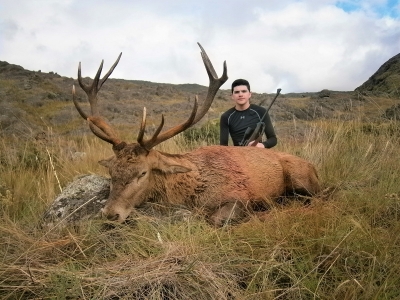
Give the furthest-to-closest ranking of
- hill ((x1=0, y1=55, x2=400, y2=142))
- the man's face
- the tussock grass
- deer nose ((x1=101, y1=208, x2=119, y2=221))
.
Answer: hill ((x1=0, y1=55, x2=400, y2=142)) → the man's face → deer nose ((x1=101, y1=208, x2=119, y2=221)) → the tussock grass

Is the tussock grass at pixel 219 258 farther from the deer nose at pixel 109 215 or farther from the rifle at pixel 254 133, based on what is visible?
the rifle at pixel 254 133

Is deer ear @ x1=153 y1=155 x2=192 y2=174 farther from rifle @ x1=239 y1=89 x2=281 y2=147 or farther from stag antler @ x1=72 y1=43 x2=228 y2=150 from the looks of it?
rifle @ x1=239 y1=89 x2=281 y2=147

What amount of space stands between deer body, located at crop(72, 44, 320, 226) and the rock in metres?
0.25

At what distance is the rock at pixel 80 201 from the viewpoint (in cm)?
391

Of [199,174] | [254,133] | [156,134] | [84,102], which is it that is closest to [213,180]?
[199,174]

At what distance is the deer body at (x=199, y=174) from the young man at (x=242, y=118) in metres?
1.45

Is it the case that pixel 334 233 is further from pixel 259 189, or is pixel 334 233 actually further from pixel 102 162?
pixel 102 162

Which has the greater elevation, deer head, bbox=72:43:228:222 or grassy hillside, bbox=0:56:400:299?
deer head, bbox=72:43:228:222

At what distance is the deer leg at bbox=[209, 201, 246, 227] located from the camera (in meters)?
3.98

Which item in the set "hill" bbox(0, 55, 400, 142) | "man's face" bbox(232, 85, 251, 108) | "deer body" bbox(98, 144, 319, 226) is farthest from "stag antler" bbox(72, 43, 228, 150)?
"hill" bbox(0, 55, 400, 142)

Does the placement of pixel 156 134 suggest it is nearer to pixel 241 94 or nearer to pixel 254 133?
pixel 254 133

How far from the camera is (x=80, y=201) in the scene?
4090 mm

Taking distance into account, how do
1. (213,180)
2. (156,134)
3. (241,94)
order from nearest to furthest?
(156,134)
(213,180)
(241,94)

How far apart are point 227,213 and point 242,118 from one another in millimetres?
2921
